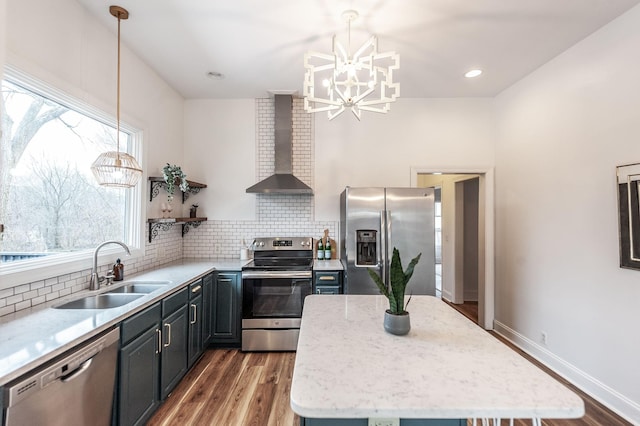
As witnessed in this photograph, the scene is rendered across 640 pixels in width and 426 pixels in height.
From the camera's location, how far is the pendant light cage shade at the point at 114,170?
206 centimetres

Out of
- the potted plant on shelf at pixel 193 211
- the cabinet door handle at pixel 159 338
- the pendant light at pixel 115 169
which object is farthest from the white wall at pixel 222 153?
the cabinet door handle at pixel 159 338

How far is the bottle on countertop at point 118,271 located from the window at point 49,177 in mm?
232

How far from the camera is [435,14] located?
89.0 inches

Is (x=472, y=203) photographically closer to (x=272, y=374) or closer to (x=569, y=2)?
(x=569, y=2)

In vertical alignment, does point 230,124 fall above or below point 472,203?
above

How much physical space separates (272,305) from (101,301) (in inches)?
61.2

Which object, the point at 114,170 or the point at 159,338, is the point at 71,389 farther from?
the point at 114,170

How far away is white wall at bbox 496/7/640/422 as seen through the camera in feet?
7.22

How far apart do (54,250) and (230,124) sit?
2.48m

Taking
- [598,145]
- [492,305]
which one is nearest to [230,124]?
[598,145]

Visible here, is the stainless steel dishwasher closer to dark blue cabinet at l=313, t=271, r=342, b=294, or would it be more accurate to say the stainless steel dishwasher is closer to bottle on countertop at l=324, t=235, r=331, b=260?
dark blue cabinet at l=313, t=271, r=342, b=294

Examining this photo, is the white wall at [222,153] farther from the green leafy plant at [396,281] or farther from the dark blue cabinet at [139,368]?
the green leafy plant at [396,281]

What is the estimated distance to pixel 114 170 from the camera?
2.09m

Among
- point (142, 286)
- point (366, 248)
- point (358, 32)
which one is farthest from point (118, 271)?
point (358, 32)
